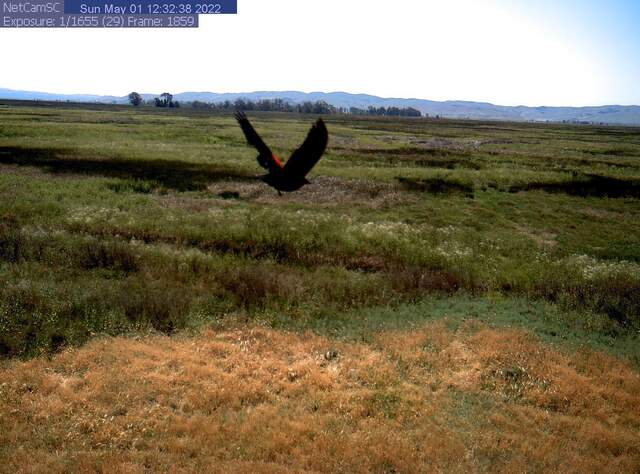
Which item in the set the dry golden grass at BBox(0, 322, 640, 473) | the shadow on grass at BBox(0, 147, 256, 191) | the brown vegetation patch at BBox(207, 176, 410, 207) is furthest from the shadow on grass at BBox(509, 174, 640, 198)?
the dry golden grass at BBox(0, 322, 640, 473)

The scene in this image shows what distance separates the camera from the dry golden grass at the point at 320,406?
1124 centimetres

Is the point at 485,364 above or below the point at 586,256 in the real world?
below

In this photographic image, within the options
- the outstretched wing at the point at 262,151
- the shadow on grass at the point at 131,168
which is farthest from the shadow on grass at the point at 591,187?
the outstretched wing at the point at 262,151

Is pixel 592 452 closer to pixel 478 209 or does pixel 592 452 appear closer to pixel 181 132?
pixel 478 209

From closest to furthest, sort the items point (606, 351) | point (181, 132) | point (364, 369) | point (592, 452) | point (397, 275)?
point (592, 452), point (364, 369), point (606, 351), point (397, 275), point (181, 132)

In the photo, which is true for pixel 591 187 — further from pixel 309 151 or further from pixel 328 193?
pixel 309 151

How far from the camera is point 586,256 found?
24812mm

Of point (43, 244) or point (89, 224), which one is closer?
point (43, 244)

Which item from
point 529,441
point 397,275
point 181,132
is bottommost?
point 529,441

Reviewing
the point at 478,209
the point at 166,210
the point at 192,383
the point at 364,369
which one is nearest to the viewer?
the point at 192,383

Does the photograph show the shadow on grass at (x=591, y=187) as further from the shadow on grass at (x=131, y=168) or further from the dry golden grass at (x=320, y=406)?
the dry golden grass at (x=320, y=406)

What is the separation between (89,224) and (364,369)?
17793mm

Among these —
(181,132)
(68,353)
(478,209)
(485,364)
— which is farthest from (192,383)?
(181,132)

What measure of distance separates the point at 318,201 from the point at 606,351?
2167 cm
